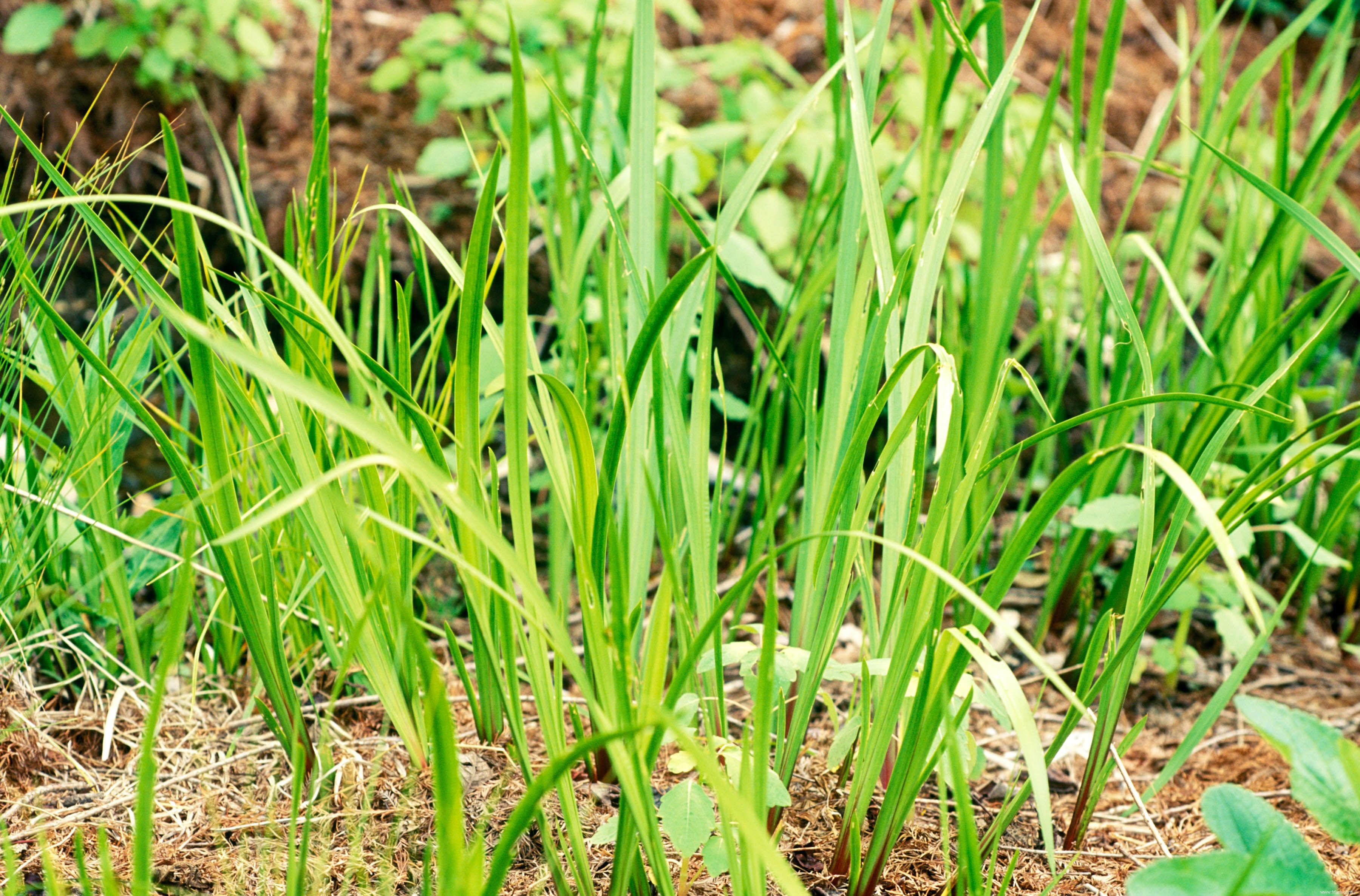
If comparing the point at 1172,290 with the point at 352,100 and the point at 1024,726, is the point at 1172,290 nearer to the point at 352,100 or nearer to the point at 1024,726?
the point at 1024,726

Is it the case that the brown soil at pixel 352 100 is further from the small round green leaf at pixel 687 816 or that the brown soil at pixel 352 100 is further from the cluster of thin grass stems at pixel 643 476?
the small round green leaf at pixel 687 816

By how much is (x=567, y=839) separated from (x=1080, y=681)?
431mm

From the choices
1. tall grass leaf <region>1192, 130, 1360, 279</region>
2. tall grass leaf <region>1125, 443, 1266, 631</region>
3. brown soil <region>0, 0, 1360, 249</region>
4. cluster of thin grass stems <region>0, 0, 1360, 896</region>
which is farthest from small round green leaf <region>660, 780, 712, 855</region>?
brown soil <region>0, 0, 1360, 249</region>

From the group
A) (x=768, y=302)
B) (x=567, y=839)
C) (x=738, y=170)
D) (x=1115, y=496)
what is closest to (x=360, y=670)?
(x=567, y=839)

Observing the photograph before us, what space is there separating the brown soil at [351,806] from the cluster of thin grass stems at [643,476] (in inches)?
1.1

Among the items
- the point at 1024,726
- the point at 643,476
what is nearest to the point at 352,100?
the point at 643,476

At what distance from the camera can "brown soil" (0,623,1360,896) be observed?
0.72m

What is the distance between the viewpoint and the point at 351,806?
77cm

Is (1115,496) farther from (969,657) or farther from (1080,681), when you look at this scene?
(969,657)

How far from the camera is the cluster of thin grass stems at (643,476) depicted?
0.57m

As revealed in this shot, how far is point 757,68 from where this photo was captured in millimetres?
1861

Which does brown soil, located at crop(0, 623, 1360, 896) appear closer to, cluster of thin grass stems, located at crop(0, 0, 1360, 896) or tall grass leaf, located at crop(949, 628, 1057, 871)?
cluster of thin grass stems, located at crop(0, 0, 1360, 896)

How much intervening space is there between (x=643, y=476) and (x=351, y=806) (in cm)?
37

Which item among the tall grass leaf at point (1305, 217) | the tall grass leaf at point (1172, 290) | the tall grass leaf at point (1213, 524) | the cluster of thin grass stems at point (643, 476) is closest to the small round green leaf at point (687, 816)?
the cluster of thin grass stems at point (643, 476)
